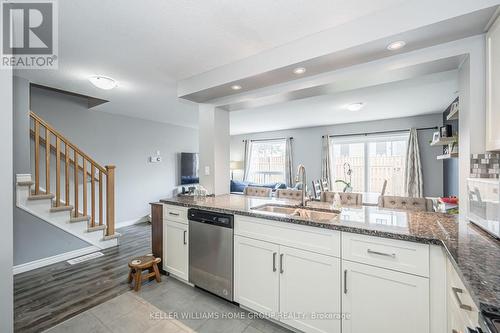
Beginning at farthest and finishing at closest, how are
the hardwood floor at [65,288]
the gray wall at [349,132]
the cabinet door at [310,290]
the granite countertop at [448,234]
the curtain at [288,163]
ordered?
the curtain at [288,163], the gray wall at [349,132], the hardwood floor at [65,288], the cabinet door at [310,290], the granite countertop at [448,234]

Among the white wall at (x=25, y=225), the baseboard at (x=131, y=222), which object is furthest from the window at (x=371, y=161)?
the white wall at (x=25, y=225)

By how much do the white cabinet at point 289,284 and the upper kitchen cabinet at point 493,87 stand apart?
4.15 feet

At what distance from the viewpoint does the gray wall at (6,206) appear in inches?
47.4

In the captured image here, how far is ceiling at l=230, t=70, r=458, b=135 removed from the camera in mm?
3107

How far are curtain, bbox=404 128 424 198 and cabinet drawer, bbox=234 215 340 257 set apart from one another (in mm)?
4661

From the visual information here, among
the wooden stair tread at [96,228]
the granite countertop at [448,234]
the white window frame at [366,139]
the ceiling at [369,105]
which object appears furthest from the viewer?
the white window frame at [366,139]

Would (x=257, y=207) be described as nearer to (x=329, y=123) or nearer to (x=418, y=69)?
(x=418, y=69)

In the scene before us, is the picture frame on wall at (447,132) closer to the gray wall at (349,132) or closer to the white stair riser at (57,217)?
the gray wall at (349,132)

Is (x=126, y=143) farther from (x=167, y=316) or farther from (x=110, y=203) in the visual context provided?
(x=167, y=316)

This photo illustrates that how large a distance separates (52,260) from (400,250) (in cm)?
425

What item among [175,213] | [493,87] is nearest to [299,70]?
[493,87]

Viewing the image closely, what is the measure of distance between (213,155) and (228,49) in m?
1.44

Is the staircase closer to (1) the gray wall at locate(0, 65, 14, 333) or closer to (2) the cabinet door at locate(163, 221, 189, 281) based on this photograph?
(2) the cabinet door at locate(163, 221, 189, 281)

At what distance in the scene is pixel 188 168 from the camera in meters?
6.17
